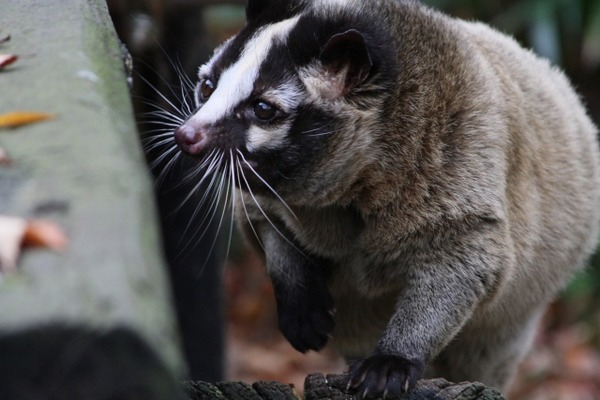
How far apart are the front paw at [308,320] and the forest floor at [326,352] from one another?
10.1 ft

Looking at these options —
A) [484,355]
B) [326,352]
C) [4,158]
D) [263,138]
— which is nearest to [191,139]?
[263,138]

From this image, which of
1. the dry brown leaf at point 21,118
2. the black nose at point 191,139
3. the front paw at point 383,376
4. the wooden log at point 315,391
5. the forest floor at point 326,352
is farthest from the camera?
the forest floor at point 326,352

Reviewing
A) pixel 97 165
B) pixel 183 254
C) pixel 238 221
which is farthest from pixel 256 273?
pixel 97 165

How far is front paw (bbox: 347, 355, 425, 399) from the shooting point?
3.56 meters

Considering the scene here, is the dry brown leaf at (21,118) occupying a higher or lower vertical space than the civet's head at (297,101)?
higher

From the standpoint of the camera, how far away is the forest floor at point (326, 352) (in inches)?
336

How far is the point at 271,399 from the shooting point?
3.29 m

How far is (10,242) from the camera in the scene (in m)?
2.09

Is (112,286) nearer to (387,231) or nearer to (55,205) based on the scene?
(55,205)

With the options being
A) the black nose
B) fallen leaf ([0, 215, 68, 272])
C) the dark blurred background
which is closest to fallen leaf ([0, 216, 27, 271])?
fallen leaf ([0, 215, 68, 272])

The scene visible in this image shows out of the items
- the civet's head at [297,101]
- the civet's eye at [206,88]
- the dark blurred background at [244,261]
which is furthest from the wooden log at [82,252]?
the dark blurred background at [244,261]

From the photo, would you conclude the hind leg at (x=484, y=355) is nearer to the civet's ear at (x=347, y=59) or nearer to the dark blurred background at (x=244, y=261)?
the dark blurred background at (x=244, y=261)

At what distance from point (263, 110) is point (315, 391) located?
1.13 metres

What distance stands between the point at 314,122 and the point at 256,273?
7.00 metres
